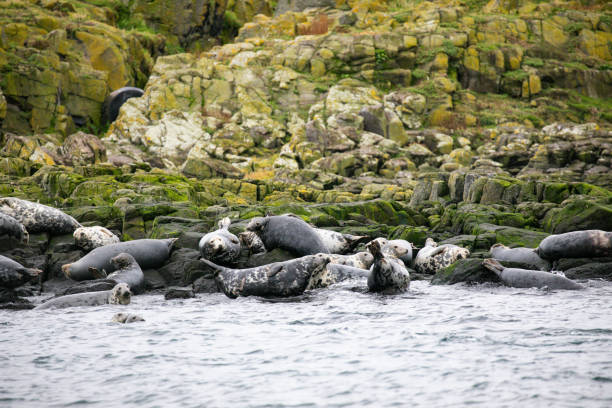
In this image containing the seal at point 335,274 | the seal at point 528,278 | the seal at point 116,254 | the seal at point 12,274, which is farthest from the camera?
the seal at point 116,254

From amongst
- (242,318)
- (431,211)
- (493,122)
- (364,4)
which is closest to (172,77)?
(364,4)

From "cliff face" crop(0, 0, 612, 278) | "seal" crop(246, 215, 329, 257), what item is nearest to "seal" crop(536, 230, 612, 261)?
"seal" crop(246, 215, 329, 257)

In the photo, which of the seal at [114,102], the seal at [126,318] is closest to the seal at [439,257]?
the seal at [126,318]

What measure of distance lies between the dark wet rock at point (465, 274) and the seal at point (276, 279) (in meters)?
2.44

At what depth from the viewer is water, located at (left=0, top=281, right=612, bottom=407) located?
444cm

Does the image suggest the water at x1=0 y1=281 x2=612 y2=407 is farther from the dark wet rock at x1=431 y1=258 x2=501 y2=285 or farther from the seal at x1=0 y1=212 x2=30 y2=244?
the seal at x1=0 y1=212 x2=30 y2=244

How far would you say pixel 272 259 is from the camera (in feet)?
33.4

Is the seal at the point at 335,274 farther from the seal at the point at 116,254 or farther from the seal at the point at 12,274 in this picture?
the seal at the point at 12,274

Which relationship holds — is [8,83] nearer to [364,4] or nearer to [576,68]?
[364,4]

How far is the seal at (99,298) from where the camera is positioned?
8.26m

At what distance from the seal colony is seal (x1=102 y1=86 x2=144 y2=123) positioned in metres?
30.7

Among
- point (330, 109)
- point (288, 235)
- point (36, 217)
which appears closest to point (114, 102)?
point (330, 109)

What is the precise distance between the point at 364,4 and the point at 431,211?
123 ft

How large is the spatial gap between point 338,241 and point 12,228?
683cm
